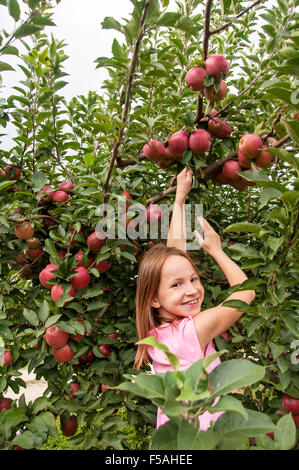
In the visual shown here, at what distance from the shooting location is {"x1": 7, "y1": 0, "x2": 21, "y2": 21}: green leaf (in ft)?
3.20

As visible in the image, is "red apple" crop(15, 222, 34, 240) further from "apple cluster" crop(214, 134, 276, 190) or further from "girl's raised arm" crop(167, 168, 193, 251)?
"apple cluster" crop(214, 134, 276, 190)

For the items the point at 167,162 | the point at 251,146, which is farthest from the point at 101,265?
the point at 251,146

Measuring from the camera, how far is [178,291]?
1.16 m

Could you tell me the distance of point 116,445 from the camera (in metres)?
1.16

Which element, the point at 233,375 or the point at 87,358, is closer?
the point at 233,375

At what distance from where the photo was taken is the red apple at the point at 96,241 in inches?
51.1

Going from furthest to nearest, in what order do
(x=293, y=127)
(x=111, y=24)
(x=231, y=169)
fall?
(x=231, y=169)
(x=111, y=24)
(x=293, y=127)

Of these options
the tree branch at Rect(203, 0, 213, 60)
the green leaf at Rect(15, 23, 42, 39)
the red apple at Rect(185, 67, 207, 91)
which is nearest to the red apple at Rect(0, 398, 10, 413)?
the green leaf at Rect(15, 23, 42, 39)

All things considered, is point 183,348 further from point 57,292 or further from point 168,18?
point 168,18

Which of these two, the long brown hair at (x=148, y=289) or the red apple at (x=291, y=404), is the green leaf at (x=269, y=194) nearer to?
the long brown hair at (x=148, y=289)

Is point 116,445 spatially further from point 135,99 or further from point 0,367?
point 135,99

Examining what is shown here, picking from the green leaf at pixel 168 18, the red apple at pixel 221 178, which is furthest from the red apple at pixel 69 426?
the green leaf at pixel 168 18

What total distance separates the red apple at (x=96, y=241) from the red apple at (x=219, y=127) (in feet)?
2.13

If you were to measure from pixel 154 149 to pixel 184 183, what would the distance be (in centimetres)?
19
